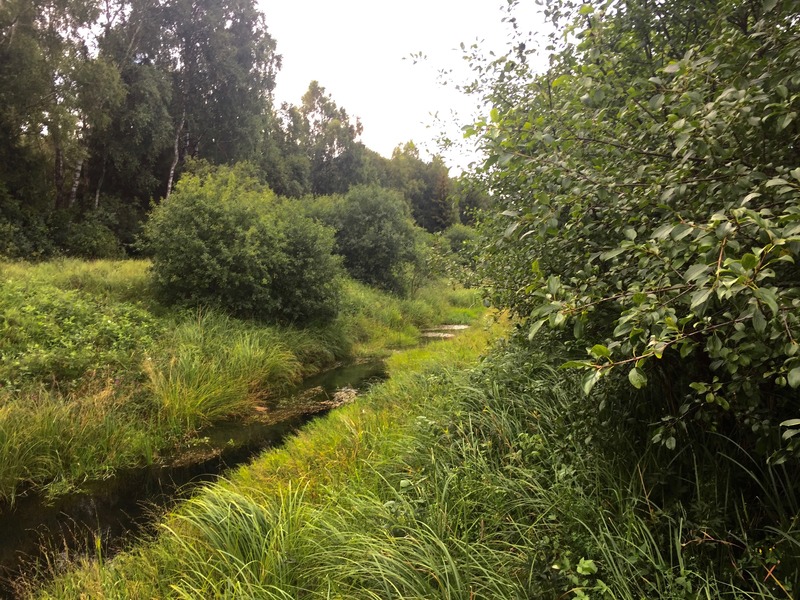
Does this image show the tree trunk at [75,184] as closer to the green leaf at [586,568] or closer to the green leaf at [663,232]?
the green leaf at [586,568]

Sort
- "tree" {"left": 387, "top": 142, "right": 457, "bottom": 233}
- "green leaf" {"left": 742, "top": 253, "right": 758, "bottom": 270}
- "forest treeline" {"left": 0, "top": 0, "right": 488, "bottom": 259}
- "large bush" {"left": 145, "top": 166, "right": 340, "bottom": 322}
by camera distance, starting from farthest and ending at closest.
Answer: "tree" {"left": 387, "top": 142, "right": 457, "bottom": 233}
"forest treeline" {"left": 0, "top": 0, "right": 488, "bottom": 259}
"large bush" {"left": 145, "top": 166, "right": 340, "bottom": 322}
"green leaf" {"left": 742, "top": 253, "right": 758, "bottom": 270}

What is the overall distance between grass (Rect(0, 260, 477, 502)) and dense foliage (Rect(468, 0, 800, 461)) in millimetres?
6534

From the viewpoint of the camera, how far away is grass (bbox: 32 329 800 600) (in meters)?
2.28

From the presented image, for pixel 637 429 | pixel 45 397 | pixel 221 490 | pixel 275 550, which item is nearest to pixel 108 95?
pixel 45 397

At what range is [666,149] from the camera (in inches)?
90.9

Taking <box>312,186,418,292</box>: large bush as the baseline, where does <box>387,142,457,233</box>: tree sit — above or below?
above

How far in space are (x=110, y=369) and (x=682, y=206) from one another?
8714 millimetres

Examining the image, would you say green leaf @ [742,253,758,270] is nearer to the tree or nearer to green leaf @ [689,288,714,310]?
green leaf @ [689,288,714,310]

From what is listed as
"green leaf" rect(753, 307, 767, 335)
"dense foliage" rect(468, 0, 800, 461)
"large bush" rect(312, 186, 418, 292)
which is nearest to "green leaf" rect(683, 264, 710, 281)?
"dense foliage" rect(468, 0, 800, 461)

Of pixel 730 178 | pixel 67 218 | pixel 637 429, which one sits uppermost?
pixel 67 218

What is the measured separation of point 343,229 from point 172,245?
461 inches

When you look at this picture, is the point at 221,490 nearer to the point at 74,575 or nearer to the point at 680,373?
the point at 74,575

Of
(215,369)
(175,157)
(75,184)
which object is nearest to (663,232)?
(215,369)

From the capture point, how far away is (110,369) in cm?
800
